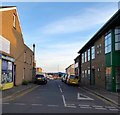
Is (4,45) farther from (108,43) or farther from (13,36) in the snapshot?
(108,43)

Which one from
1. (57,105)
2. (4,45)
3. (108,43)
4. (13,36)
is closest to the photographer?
(57,105)

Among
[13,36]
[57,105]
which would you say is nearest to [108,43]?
[13,36]

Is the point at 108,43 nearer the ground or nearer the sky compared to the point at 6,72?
nearer the sky

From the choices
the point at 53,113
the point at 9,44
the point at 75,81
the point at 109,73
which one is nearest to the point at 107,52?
the point at 109,73

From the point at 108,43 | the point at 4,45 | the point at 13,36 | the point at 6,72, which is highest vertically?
the point at 13,36

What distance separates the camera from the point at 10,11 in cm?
2970

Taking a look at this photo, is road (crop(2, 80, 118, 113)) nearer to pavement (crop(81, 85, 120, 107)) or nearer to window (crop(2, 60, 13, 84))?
pavement (crop(81, 85, 120, 107))

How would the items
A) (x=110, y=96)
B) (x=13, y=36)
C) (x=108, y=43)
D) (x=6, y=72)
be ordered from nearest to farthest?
(x=110, y=96)
(x=6, y=72)
(x=108, y=43)
(x=13, y=36)

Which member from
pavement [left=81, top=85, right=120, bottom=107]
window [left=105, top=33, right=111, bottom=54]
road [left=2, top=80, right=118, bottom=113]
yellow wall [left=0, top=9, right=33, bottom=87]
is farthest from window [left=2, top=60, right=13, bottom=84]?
window [left=105, top=33, right=111, bottom=54]

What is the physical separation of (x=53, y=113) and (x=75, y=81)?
30454mm

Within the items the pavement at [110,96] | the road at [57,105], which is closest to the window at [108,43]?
the pavement at [110,96]

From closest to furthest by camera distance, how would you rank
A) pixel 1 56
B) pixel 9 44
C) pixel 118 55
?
pixel 1 56 → pixel 118 55 → pixel 9 44

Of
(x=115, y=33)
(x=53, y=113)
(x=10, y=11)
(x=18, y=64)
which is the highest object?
(x=10, y=11)

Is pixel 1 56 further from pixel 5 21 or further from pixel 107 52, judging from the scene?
pixel 107 52
